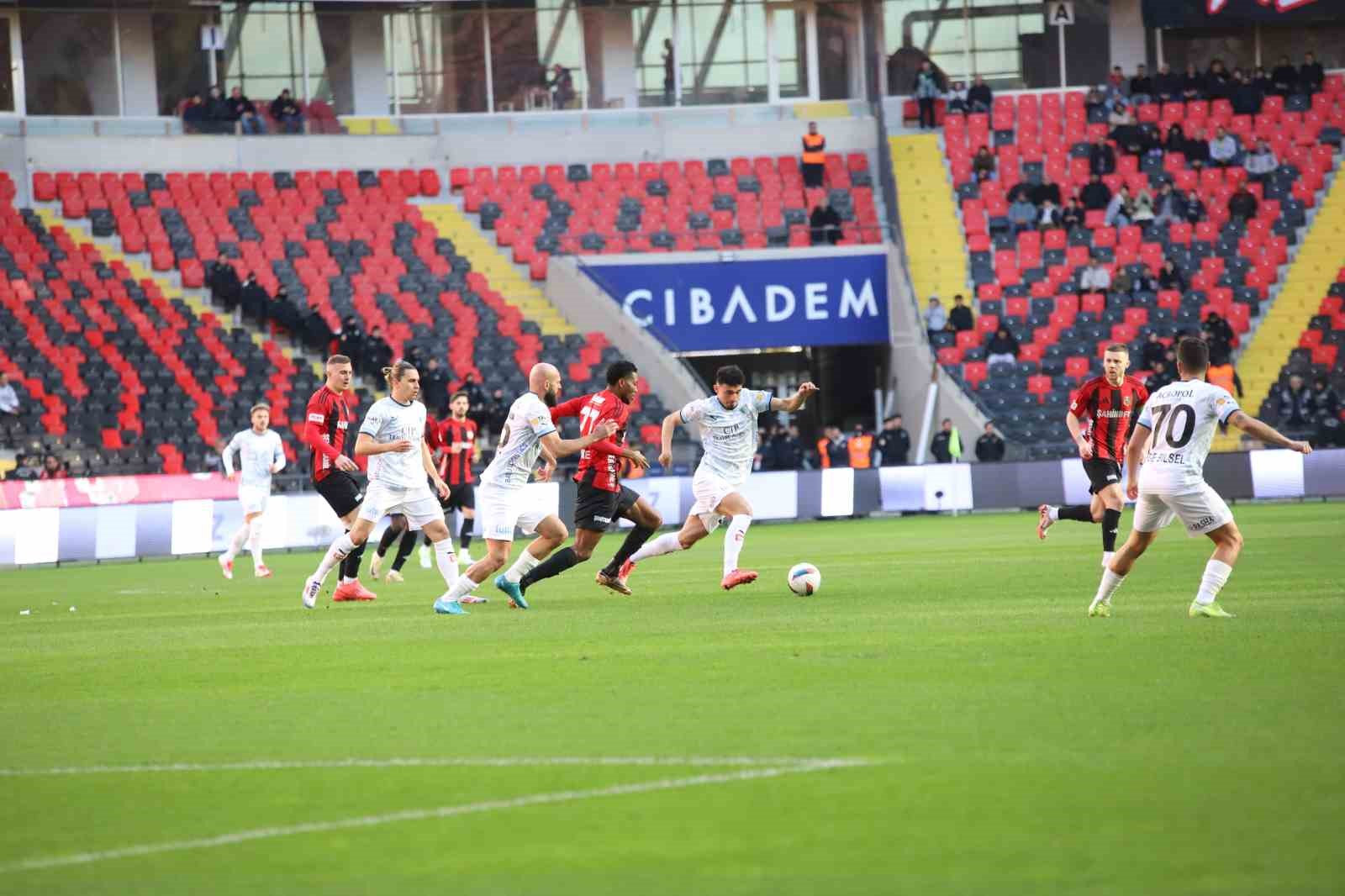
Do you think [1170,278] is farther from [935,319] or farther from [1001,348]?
[935,319]

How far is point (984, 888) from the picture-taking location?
591 centimetres

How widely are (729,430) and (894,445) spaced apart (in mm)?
19173

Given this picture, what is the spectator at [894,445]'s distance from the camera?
3644 centimetres

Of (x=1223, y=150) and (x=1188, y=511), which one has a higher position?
(x=1223, y=150)

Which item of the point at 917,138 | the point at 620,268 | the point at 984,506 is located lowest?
the point at 984,506

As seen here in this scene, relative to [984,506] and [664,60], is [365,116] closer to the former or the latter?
[664,60]

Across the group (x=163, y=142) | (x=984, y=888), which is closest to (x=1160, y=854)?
(x=984, y=888)

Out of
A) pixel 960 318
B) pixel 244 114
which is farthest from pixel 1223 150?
pixel 244 114

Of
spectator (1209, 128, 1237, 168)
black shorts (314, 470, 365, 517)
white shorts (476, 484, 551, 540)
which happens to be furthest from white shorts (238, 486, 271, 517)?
spectator (1209, 128, 1237, 168)

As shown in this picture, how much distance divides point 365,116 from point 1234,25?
67.0 ft

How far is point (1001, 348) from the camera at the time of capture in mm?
39375

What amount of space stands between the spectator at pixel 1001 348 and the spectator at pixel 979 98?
8.41m

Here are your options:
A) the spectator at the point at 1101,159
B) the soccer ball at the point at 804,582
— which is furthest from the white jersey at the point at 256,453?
the spectator at the point at 1101,159

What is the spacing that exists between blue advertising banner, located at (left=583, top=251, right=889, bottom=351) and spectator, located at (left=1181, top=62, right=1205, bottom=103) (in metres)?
8.78
